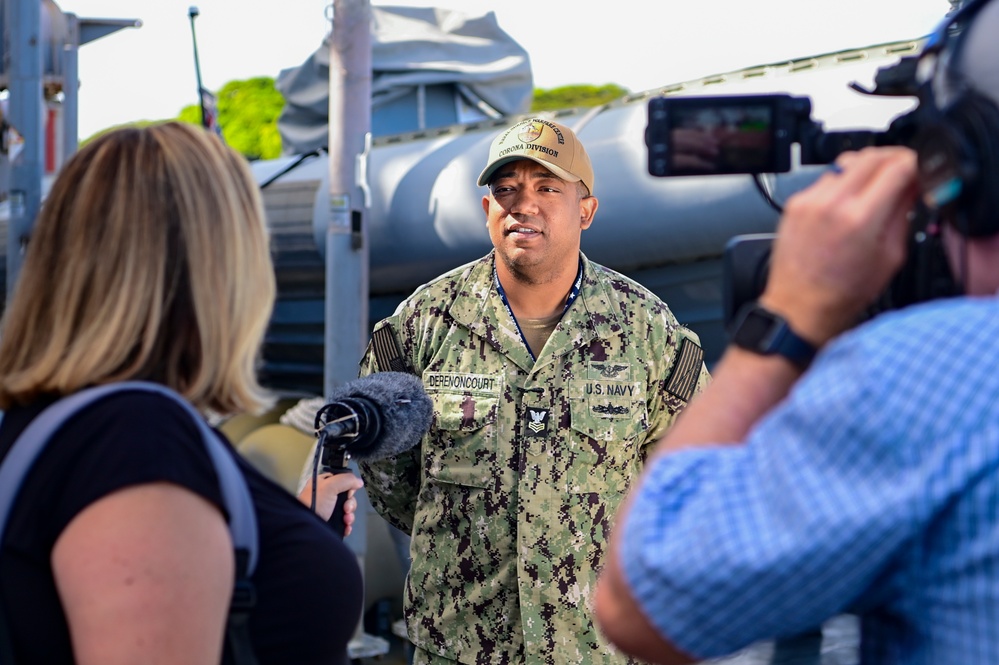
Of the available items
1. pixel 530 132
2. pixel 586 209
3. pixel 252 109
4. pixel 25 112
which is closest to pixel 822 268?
pixel 530 132

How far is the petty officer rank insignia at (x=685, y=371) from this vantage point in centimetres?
310

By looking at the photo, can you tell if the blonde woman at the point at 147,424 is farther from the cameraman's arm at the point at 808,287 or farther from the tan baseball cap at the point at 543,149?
the tan baseball cap at the point at 543,149

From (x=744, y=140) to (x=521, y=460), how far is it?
5.43ft

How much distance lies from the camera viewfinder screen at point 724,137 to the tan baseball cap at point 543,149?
1.76 m

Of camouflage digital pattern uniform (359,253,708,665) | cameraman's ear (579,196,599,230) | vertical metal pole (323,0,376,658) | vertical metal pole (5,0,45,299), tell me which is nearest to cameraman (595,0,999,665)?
camouflage digital pattern uniform (359,253,708,665)

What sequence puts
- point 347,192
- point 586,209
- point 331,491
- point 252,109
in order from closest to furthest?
point 331,491, point 586,209, point 347,192, point 252,109

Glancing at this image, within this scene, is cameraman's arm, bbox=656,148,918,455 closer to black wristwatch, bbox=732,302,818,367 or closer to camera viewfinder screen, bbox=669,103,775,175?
black wristwatch, bbox=732,302,818,367

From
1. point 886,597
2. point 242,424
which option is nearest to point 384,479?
point 886,597

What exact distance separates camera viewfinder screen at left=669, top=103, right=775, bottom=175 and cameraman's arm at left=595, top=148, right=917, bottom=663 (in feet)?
0.91

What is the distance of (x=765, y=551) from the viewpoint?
39.6 inches

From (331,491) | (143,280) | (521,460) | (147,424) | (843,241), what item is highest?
(843,241)

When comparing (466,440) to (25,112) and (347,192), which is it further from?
(25,112)

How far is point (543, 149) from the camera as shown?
319 cm

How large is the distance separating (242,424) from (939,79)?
6921 millimetres
